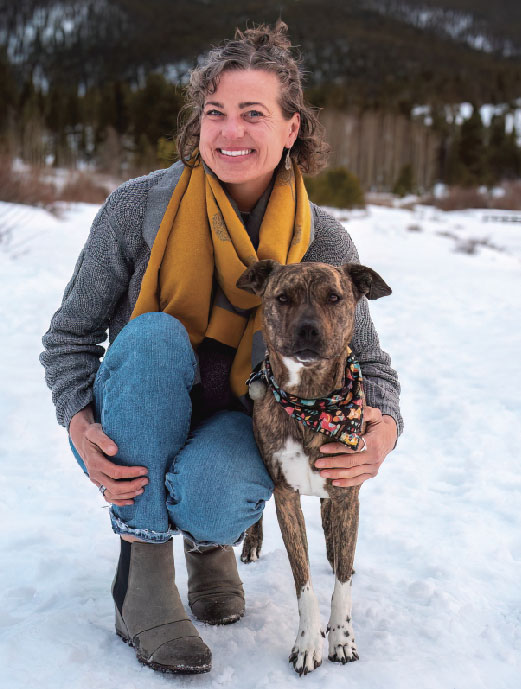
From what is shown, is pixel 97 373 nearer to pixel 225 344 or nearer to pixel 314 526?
pixel 225 344

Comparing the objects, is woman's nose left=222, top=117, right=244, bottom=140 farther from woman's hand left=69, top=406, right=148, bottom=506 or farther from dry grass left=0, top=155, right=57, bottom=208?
dry grass left=0, top=155, right=57, bottom=208

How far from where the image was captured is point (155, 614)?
2080 mm

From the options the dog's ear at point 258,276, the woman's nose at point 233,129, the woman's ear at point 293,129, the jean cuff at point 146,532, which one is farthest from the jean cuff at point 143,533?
the woman's ear at point 293,129

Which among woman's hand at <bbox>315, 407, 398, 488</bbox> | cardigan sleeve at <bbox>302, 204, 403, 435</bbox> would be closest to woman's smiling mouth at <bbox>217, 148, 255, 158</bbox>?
cardigan sleeve at <bbox>302, 204, 403, 435</bbox>

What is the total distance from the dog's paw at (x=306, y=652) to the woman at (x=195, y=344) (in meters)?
0.30

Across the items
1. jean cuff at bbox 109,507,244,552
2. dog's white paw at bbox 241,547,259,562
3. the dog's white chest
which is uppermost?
the dog's white chest

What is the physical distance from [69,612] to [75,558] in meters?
0.36

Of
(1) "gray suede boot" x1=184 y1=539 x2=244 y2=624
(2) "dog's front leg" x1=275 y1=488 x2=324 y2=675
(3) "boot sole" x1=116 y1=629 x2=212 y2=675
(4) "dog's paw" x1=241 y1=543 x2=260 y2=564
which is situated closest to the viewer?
(3) "boot sole" x1=116 y1=629 x2=212 y2=675

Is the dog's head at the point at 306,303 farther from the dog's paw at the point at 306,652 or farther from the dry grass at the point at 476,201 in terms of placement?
the dry grass at the point at 476,201

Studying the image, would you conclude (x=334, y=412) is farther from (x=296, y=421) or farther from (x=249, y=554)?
(x=249, y=554)

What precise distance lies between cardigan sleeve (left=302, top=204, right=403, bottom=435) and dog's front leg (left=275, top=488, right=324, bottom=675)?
481 mm

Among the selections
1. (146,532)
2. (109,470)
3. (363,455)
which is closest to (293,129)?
(363,455)

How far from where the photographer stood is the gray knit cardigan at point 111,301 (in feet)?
7.68

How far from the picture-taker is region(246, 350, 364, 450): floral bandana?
6.84 ft
